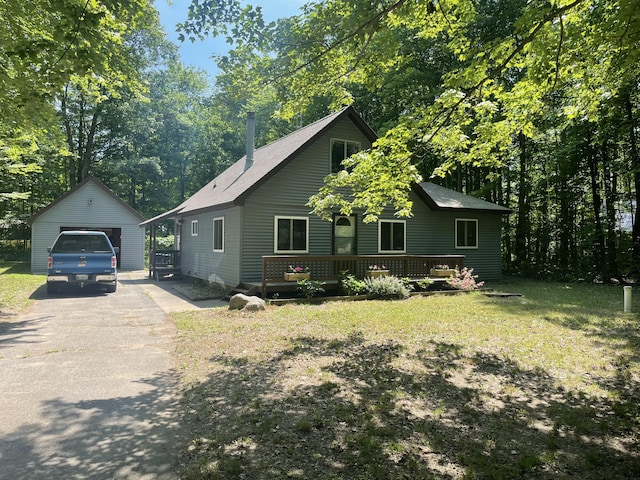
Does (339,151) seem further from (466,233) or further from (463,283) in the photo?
(466,233)

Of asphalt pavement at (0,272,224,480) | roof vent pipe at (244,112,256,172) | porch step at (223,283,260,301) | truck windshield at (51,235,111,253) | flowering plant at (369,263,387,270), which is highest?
roof vent pipe at (244,112,256,172)

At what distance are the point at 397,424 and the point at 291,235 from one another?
1010 centimetres

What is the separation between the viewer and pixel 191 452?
10.7ft

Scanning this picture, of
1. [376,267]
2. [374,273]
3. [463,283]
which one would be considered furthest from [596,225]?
[374,273]

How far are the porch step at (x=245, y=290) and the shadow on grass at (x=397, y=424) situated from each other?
5961 millimetres

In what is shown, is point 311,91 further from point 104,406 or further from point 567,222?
point 567,222

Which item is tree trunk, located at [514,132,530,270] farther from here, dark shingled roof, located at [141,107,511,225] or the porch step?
the porch step

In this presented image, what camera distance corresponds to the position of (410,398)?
4.45 m

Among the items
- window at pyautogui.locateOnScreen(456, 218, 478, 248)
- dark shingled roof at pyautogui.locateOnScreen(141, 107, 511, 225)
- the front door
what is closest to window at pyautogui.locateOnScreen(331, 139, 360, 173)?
dark shingled roof at pyautogui.locateOnScreen(141, 107, 511, 225)

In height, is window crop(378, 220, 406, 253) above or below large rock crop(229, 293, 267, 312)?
above

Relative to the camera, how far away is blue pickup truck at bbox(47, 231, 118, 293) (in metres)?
12.0

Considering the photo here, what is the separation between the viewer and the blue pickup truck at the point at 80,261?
39.4ft

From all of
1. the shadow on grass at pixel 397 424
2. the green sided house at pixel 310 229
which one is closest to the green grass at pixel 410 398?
the shadow on grass at pixel 397 424

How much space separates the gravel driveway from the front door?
752 centimetres
